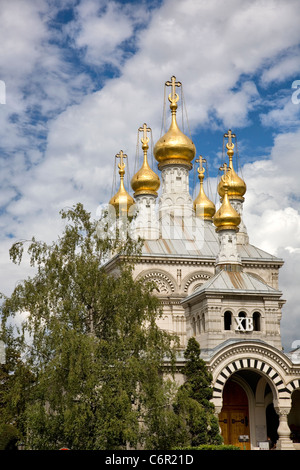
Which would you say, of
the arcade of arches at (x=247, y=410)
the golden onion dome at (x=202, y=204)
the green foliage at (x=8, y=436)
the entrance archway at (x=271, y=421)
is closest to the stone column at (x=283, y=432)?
the arcade of arches at (x=247, y=410)

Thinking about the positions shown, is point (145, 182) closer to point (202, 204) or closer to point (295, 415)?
point (202, 204)

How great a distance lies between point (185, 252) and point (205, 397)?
A: 11.3 m

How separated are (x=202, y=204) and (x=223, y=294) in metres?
15.0

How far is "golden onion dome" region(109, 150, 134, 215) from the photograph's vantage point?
154 ft

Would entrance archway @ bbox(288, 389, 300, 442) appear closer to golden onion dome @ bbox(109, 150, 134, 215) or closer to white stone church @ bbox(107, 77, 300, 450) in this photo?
white stone church @ bbox(107, 77, 300, 450)

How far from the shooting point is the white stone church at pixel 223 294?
1185 inches

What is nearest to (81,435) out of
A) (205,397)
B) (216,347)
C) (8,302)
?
(8,302)

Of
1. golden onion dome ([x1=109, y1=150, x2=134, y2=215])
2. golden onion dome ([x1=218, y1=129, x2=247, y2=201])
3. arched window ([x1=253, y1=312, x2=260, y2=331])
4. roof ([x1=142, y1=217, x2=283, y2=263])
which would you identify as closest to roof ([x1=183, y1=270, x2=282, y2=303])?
arched window ([x1=253, y1=312, x2=260, y2=331])

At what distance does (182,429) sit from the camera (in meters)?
23.2

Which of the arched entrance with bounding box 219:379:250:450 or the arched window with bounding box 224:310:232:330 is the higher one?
the arched window with bounding box 224:310:232:330

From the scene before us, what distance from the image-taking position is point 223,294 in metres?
31.7

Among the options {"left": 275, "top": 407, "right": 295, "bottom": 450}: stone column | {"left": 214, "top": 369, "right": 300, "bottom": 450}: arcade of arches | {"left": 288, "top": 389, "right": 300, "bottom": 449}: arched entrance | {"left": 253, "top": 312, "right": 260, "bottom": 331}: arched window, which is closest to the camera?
{"left": 275, "top": 407, "right": 295, "bottom": 450}: stone column

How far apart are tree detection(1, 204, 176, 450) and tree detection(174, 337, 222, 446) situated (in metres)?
3.21
